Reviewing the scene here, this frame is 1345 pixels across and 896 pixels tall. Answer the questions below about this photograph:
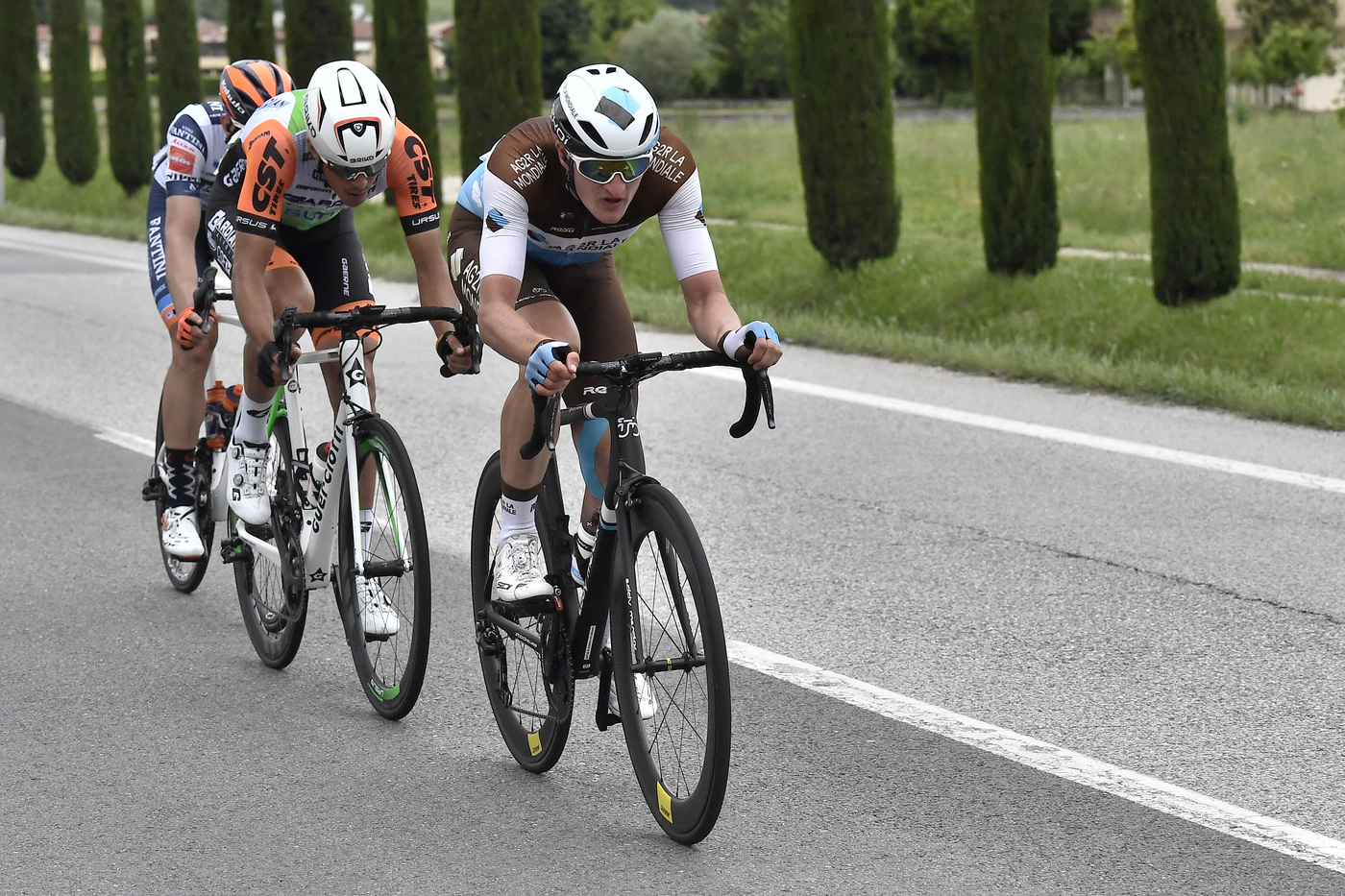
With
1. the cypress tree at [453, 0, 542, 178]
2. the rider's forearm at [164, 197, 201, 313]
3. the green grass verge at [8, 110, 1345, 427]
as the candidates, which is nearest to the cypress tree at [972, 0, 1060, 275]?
the green grass verge at [8, 110, 1345, 427]

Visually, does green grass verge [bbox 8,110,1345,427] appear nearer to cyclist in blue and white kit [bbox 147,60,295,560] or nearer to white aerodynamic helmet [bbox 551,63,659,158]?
cyclist in blue and white kit [bbox 147,60,295,560]

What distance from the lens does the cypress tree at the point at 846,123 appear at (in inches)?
573

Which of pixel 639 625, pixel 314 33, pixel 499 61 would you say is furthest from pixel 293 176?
pixel 314 33

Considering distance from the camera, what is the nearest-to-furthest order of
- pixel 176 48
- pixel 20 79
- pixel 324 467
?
pixel 324 467 < pixel 176 48 < pixel 20 79

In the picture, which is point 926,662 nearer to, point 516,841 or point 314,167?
point 516,841

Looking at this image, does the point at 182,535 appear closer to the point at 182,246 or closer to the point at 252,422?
the point at 252,422

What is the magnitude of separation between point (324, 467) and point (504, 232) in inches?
48.3

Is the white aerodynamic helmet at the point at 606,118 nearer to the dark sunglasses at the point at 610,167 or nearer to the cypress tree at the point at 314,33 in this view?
the dark sunglasses at the point at 610,167

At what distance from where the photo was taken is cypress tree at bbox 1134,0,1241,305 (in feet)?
39.0

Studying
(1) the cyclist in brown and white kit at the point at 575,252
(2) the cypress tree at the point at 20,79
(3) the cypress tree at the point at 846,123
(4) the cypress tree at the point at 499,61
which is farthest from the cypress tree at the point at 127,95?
(1) the cyclist in brown and white kit at the point at 575,252

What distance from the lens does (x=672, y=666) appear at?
13.5 ft

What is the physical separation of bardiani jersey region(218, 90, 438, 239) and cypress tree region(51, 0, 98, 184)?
91.0 ft

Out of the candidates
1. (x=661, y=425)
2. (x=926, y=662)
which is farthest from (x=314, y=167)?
(x=661, y=425)

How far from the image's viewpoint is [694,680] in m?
4.06
